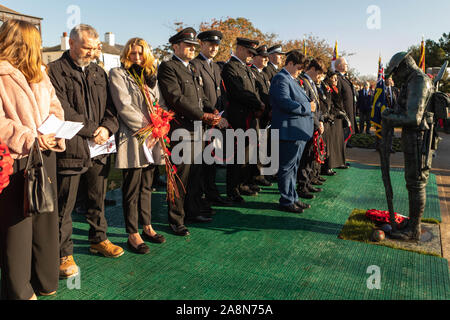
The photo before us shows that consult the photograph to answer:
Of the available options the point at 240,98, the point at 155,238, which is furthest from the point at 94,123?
the point at 240,98

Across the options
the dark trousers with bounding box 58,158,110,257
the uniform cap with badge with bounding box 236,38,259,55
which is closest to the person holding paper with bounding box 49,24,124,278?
the dark trousers with bounding box 58,158,110,257

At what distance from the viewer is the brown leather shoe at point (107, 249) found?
3482mm

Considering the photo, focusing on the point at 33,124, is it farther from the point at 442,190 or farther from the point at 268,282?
the point at 442,190

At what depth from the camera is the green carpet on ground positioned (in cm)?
289

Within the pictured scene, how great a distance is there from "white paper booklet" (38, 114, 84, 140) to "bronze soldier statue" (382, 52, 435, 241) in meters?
3.11

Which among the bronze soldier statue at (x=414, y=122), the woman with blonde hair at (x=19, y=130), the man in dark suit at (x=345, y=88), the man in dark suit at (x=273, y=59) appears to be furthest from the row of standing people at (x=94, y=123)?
the man in dark suit at (x=345, y=88)

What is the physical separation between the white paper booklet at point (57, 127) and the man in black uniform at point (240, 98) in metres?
2.85

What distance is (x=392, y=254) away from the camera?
361cm

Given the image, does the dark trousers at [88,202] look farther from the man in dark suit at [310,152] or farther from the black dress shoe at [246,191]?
the man in dark suit at [310,152]

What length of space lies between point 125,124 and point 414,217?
11.0 ft

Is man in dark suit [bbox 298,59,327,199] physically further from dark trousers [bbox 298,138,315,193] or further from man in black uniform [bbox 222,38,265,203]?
man in black uniform [bbox 222,38,265,203]

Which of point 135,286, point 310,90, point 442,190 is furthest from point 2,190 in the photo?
point 442,190

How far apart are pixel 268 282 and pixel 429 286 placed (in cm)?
140

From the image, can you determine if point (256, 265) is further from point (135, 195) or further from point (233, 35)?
point (233, 35)
